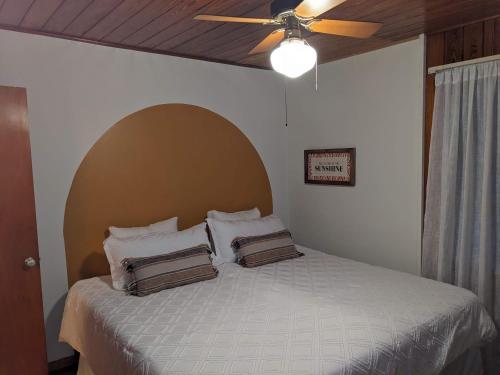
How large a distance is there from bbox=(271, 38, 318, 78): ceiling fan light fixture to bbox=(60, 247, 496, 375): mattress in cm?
129

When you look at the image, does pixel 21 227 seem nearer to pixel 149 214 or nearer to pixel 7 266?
pixel 7 266

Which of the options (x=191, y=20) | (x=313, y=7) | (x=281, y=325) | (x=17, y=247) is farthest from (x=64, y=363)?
(x=313, y=7)

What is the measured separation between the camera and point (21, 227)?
2340 millimetres

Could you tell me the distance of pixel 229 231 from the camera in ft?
10.4

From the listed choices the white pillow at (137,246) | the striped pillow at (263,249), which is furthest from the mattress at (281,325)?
the striped pillow at (263,249)

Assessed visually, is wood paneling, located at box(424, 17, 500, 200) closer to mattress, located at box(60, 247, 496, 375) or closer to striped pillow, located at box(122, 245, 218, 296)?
mattress, located at box(60, 247, 496, 375)

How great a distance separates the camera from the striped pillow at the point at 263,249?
2973mm

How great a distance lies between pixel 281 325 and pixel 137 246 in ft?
3.92

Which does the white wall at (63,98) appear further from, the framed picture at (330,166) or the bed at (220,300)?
the framed picture at (330,166)

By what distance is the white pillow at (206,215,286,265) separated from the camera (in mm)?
3111

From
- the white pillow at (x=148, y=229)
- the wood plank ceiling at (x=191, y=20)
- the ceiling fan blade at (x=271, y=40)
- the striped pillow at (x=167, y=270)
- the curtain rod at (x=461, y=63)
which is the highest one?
the wood plank ceiling at (x=191, y=20)

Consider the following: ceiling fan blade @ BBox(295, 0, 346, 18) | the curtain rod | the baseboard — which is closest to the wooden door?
the baseboard

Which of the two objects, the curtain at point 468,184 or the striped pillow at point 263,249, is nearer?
the curtain at point 468,184

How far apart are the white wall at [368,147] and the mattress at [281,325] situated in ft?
1.89
